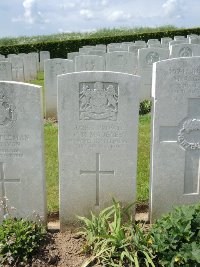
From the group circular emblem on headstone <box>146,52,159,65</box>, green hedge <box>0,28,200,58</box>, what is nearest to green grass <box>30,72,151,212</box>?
circular emblem on headstone <box>146,52,159,65</box>

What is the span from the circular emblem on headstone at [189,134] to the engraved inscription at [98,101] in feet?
2.44

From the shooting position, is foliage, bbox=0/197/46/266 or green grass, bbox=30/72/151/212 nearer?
foliage, bbox=0/197/46/266

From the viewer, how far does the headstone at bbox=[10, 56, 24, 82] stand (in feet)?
46.0

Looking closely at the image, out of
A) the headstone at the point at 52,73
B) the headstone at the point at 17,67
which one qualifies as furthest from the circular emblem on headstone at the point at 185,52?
the headstone at the point at 17,67

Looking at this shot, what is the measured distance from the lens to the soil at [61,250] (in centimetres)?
355

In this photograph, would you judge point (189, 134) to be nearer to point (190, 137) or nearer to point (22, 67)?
point (190, 137)

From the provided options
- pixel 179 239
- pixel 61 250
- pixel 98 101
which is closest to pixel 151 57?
pixel 98 101

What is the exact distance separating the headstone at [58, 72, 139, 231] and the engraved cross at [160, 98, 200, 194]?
15.6 inches

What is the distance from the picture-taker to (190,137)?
401cm

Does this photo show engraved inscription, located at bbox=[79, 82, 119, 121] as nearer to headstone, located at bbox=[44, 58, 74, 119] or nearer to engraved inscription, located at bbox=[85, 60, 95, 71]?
headstone, located at bbox=[44, 58, 74, 119]

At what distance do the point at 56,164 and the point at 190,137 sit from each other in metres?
2.78

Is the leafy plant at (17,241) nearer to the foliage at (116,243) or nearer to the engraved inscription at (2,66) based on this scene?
the foliage at (116,243)

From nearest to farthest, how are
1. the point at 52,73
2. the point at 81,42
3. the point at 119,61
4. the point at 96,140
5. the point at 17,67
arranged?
1. the point at 96,140
2. the point at 52,73
3. the point at 119,61
4. the point at 17,67
5. the point at 81,42

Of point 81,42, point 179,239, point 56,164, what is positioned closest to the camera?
point 179,239
